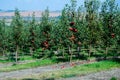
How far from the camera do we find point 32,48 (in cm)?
7694

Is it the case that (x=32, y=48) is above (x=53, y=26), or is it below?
below

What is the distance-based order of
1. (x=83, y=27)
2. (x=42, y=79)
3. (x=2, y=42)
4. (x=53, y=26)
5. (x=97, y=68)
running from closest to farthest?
(x=42, y=79) → (x=97, y=68) → (x=83, y=27) → (x=53, y=26) → (x=2, y=42)

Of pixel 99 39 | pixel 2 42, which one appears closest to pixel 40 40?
pixel 2 42

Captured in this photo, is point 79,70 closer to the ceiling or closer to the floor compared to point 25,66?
closer to the ceiling

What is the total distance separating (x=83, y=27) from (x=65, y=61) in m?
6.70

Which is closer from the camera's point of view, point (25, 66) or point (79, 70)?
point (79, 70)

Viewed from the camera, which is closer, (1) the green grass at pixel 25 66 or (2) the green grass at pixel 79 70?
(2) the green grass at pixel 79 70

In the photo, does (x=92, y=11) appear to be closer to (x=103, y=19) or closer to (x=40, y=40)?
(x=103, y=19)

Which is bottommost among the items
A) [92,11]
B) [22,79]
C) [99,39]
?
[22,79]

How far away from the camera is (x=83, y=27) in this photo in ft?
195

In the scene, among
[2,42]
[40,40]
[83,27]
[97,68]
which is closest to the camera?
[97,68]

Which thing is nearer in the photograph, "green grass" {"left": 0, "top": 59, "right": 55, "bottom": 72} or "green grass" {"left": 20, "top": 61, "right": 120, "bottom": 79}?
"green grass" {"left": 20, "top": 61, "right": 120, "bottom": 79}

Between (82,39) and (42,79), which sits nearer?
(42,79)

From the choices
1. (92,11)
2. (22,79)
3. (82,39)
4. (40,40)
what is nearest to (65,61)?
(82,39)
